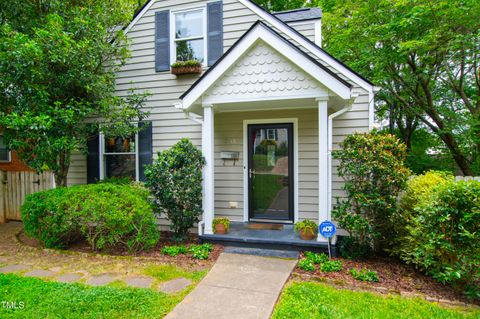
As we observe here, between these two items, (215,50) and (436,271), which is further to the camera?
(215,50)

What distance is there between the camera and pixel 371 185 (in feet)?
13.6

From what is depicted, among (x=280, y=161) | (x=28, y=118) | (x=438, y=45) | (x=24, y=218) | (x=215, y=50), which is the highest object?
(x=438, y=45)

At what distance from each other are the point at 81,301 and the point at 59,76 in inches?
169

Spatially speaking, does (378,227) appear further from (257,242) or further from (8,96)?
(8,96)

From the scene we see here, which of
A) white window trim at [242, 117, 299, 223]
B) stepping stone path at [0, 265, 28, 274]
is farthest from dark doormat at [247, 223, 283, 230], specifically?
stepping stone path at [0, 265, 28, 274]

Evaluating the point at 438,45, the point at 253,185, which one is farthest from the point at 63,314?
the point at 438,45

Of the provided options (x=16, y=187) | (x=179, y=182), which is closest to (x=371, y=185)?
(x=179, y=182)

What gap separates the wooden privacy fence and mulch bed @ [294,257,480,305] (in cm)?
671

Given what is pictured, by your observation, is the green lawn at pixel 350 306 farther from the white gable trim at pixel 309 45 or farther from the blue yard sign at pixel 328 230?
the white gable trim at pixel 309 45

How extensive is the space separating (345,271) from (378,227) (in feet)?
3.05

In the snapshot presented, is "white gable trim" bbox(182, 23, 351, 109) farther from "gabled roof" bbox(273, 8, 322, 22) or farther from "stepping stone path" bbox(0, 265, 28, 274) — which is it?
"stepping stone path" bbox(0, 265, 28, 274)

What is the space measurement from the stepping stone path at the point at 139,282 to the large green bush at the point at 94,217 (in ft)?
2.95

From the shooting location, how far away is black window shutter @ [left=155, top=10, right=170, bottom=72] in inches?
249

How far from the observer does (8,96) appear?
524cm
